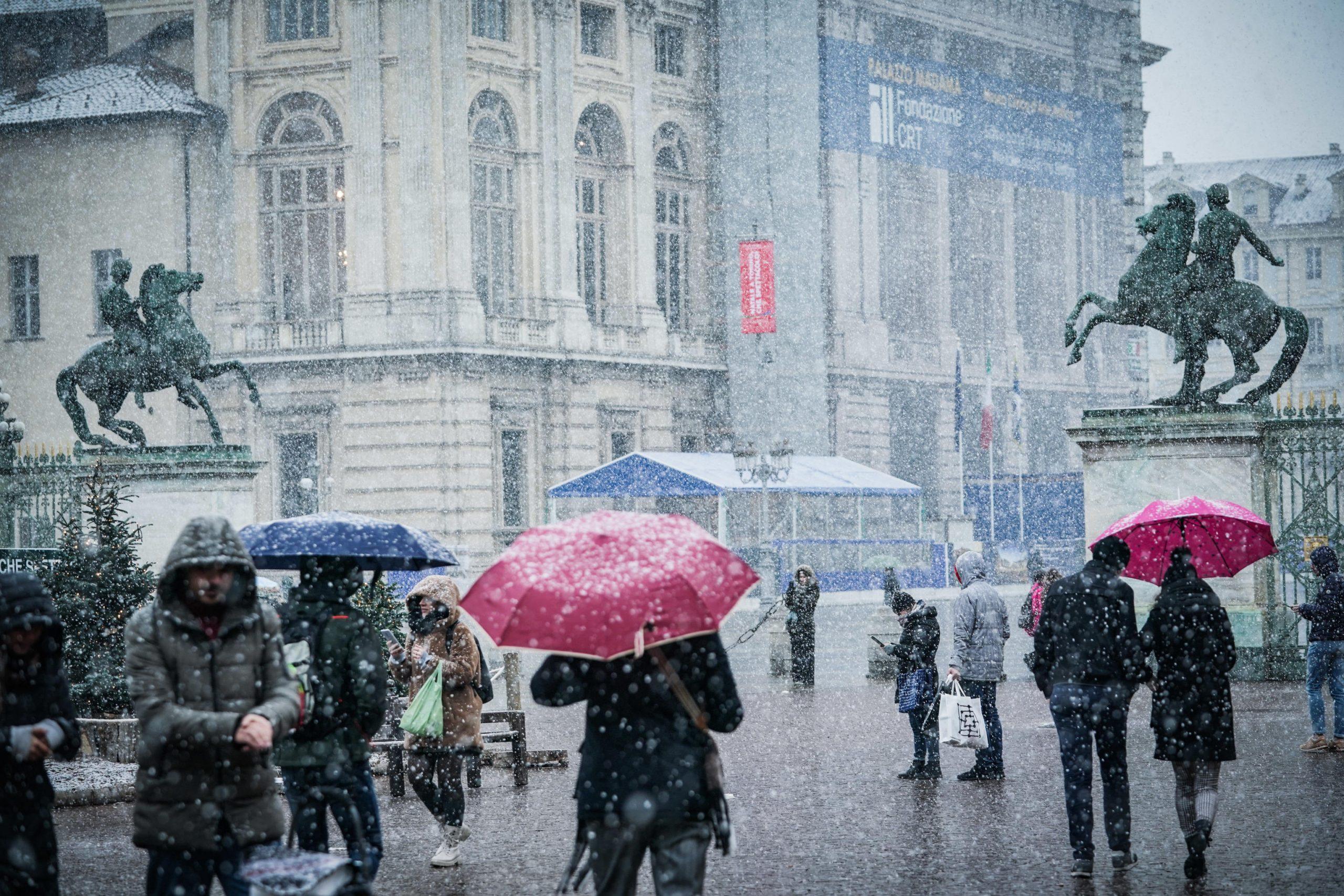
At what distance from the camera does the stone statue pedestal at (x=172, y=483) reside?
21203 mm

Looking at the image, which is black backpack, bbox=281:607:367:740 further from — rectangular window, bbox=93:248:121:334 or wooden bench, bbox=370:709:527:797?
rectangular window, bbox=93:248:121:334

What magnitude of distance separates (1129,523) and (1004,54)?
149ft

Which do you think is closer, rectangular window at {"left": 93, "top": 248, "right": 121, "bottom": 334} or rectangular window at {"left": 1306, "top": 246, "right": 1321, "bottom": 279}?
rectangular window at {"left": 93, "top": 248, "right": 121, "bottom": 334}

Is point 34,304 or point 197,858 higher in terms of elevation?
point 34,304

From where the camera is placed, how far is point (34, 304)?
136 feet

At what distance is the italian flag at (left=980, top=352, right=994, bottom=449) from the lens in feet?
163

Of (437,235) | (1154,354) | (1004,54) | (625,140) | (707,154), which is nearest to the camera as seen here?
(437,235)

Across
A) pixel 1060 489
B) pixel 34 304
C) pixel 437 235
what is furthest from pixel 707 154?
pixel 34 304

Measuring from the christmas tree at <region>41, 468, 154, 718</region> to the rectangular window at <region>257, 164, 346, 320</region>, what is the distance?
82.2ft

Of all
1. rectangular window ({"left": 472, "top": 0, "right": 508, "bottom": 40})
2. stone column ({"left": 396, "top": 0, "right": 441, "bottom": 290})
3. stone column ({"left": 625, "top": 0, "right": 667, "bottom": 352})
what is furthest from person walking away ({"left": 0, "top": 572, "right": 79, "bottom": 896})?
stone column ({"left": 625, "top": 0, "right": 667, "bottom": 352})

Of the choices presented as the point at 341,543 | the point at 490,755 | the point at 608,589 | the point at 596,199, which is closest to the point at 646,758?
the point at 608,589

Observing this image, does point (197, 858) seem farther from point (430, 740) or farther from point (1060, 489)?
point (1060, 489)

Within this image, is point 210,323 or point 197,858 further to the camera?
point 210,323

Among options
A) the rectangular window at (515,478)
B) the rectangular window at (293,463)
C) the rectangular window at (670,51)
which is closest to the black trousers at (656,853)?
the rectangular window at (515,478)
